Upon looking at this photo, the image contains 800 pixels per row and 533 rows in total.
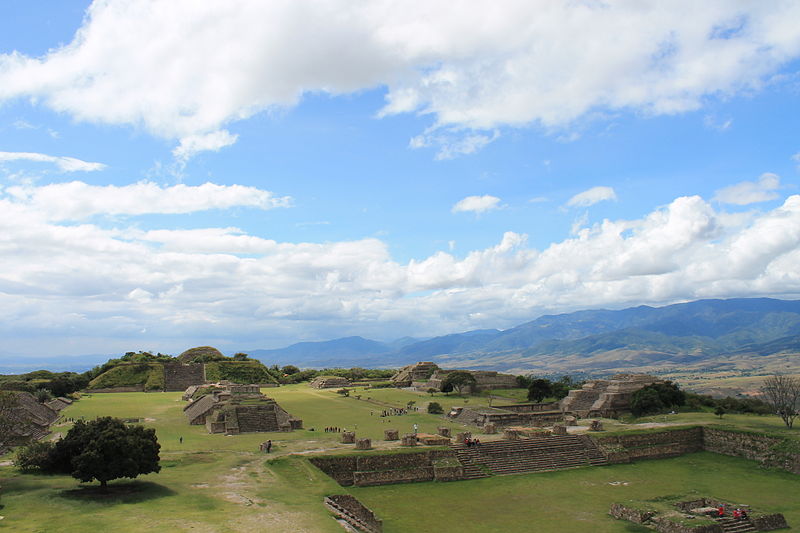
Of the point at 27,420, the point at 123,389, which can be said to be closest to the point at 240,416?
the point at 27,420

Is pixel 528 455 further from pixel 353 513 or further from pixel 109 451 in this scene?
pixel 109 451

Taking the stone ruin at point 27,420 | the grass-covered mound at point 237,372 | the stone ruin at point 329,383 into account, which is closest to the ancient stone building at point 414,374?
the stone ruin at point 329,383

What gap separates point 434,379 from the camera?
268 ft

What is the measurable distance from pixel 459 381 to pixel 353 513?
49.7 m

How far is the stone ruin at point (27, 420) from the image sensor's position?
988 inches

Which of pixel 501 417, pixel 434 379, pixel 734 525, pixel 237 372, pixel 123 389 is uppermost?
pixel 237 372

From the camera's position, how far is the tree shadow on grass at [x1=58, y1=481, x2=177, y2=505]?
21.1m

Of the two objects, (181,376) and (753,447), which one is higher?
(181,376)

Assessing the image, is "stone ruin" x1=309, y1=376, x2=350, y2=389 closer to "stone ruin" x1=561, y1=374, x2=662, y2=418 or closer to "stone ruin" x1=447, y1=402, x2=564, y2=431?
"stone ruin" x1=447, y1=402, x2=564, y2=431

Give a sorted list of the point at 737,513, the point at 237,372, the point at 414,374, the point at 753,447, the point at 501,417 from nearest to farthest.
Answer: the point at 737,513 < the point at 753,447 < the point at 501,417 < the point at 237,372 < the point at 414,374

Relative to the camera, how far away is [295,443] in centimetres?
3516

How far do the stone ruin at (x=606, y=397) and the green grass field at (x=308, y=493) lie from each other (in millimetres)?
7690

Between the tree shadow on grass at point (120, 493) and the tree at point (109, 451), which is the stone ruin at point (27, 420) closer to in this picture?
the tree at point (109, 451)

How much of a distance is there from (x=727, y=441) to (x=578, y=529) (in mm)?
19884
